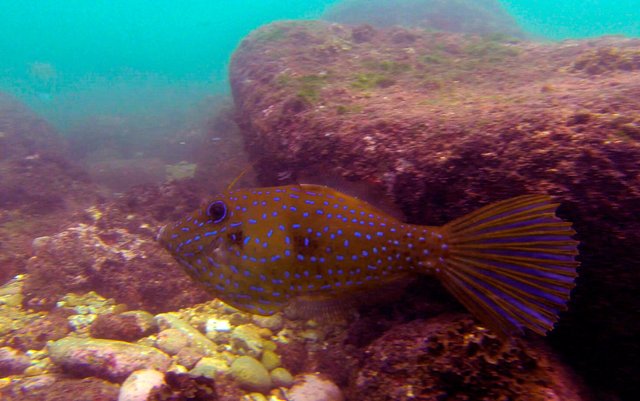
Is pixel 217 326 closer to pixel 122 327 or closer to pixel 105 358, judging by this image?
pixel 122 327

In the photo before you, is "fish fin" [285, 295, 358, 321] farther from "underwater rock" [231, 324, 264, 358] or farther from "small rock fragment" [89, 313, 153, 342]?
"small rock fragment" [89, 313, 153, 342]

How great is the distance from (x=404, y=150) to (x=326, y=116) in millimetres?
1483

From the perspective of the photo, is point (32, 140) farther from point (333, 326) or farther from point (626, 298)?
point (626, 298)

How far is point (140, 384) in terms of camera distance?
3281 millimetres

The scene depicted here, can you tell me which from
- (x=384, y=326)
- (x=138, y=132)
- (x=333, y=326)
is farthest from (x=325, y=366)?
(x=138, y=132)

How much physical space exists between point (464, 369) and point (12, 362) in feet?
16.3

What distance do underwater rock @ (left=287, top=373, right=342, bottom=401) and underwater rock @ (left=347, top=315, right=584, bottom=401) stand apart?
2.78ft

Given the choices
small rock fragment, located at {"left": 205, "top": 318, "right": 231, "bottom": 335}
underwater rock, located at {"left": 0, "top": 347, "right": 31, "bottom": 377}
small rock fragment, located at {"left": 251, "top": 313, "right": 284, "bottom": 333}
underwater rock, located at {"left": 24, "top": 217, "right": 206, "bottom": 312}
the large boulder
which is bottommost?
underwater rock, located at {"left": 0, "top": 347, "right": 31, "bottom": 377}

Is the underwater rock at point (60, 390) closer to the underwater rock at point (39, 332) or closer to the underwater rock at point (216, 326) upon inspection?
the underwater rock at point (39, 332)

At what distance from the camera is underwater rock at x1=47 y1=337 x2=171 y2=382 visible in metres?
3.60

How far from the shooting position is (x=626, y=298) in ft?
8.28

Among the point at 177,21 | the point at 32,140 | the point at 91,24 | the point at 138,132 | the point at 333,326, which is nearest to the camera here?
the point at 333,326

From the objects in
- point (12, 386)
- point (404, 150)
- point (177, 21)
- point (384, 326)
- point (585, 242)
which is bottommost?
point (12, 386)

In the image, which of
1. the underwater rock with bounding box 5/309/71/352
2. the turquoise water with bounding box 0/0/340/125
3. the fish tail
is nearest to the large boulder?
the fish tail
